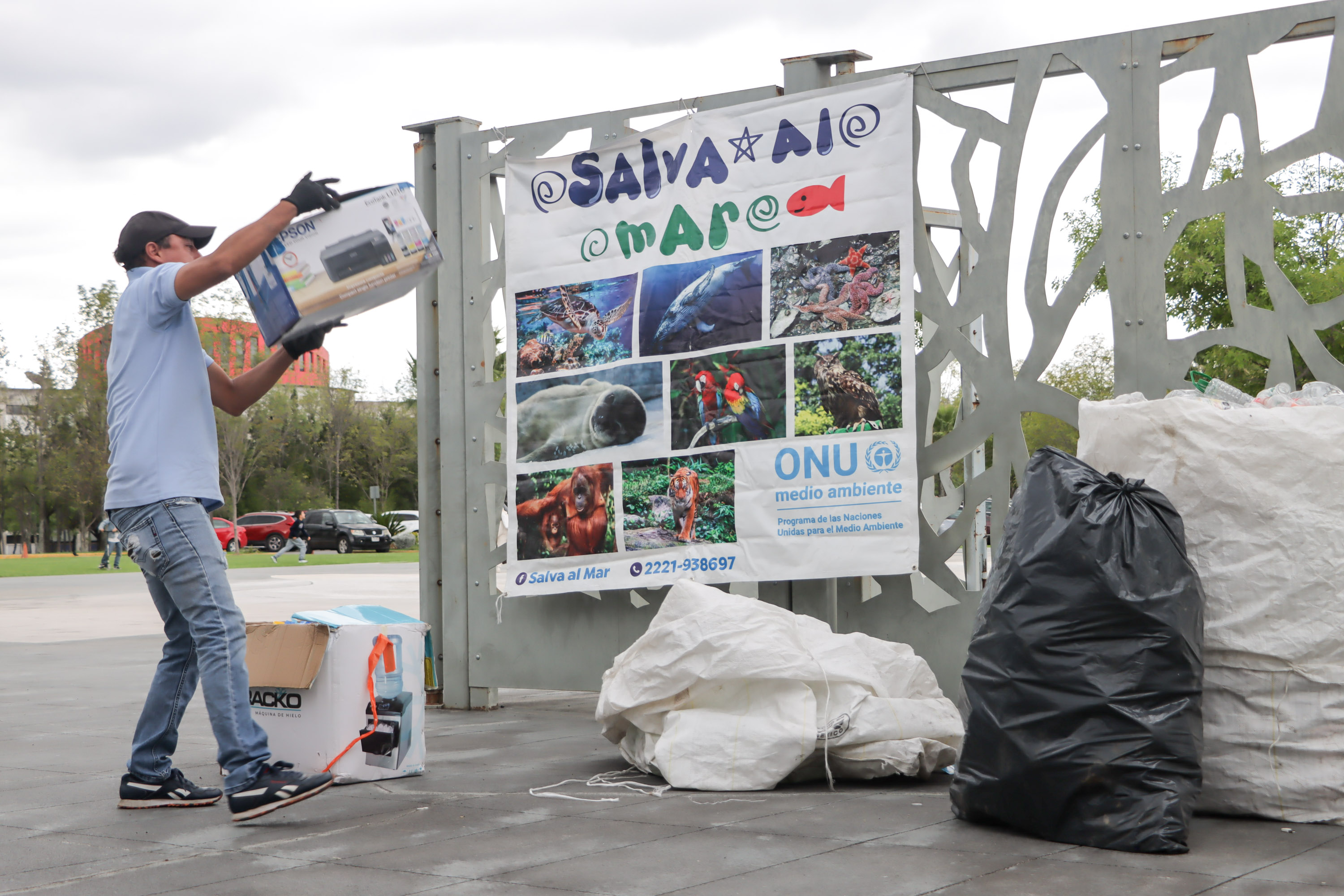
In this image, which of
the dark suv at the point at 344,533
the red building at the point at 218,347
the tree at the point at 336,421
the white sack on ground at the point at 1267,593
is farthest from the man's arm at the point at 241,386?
the tree at the point at 336,421

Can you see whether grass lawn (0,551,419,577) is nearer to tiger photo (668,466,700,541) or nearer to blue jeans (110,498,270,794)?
tiger photo (668,466,700,541)

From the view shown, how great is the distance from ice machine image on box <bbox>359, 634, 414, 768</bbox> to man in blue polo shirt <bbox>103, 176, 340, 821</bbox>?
507 millimetres

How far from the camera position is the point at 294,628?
13.8 ft

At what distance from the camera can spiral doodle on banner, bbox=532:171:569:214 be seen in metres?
5.88

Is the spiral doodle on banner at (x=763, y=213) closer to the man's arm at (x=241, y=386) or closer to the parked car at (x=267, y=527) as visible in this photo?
the man's arm at (x=241, y=386)

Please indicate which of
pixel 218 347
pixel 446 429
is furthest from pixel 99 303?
pixel 446 429

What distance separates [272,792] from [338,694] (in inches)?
22.9

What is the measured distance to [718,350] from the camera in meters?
5.36

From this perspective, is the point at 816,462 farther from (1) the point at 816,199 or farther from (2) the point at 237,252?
(2) the point at 237,252

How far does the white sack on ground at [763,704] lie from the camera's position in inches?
159

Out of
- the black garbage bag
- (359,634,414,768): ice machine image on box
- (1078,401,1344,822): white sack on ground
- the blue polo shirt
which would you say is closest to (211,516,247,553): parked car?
(359,634,414,768): ice machine image on box

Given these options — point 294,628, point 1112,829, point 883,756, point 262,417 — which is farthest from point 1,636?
point 262,417

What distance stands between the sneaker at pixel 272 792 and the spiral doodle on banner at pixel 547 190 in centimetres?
313

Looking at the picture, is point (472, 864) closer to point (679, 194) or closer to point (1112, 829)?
point (1112, 829)
